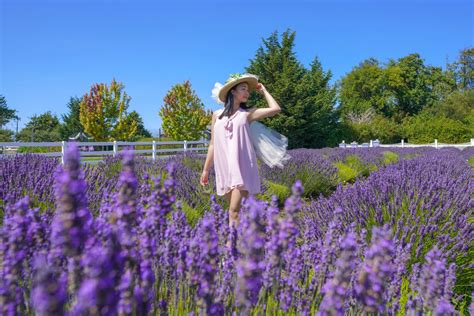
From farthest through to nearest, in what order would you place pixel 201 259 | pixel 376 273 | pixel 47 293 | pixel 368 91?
pixel 368 91, pixel 201 259, pixel 376 273, pixel 47 293

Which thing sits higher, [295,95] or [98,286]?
[295,95]

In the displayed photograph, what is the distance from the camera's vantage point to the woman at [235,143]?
3604 mm

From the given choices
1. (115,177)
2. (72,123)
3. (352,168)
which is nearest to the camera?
(115,177)

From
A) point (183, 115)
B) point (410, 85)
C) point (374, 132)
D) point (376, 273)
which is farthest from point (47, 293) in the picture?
point (410, 85)

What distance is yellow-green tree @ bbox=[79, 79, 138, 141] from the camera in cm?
3121

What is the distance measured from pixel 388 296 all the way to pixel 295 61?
1041 inches

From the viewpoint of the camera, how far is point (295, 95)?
82.8 ft

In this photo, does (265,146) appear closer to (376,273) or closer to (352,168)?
(376,273)

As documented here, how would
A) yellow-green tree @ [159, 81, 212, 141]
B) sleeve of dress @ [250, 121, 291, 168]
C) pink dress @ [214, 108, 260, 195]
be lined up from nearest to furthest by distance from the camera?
1. pink dress @ [214, 108, 260, 195]
2. sleeve of dress @ [250, 121, 291, 168]
3. yellow-green tree @ [159, 81, 212, 141]

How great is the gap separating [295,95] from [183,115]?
34.8 ft

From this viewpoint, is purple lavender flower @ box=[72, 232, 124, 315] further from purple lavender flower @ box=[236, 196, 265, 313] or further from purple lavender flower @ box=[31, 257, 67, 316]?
purple lavender flower @ box=[236, 196, 265, 313]

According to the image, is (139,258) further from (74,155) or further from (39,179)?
(39,179)

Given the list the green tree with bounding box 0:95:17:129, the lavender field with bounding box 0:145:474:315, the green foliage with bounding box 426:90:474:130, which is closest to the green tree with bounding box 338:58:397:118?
the green foliage with bounding box 426:90:474:130

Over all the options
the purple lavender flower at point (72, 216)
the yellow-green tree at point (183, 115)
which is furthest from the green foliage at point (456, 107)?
the purple lavender flower at point (72, 216)
